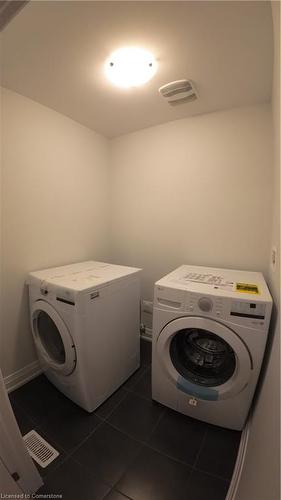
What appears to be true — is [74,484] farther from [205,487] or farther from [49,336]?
[49,336]

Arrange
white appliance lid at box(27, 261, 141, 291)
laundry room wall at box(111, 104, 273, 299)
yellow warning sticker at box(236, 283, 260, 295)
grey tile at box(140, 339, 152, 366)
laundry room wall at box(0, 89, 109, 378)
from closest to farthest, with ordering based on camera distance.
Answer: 1. yellow warning sticker at box(236, 283, 260, 295)
2. white appliance lid at box(27, 261, 141, 291)
3. laundry room wall at box(0, 89, 109, 378)
4. laundry room wall at box(111, 104, 273, 299)
5. grey tile at box(140, 339, 152, 366)

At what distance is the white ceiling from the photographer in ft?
2.63

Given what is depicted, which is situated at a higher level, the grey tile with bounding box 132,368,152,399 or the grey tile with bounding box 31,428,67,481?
the grey tile with bounding box 132,368,152,399

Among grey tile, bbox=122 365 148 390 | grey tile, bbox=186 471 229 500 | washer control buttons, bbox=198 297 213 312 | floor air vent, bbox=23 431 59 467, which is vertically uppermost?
washer control buttons, bbox=198 297 213 312

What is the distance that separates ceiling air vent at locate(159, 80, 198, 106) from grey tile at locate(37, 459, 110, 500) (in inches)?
85.7

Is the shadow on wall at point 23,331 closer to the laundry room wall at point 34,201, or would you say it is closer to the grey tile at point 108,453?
the laundry room wall at point 34,201

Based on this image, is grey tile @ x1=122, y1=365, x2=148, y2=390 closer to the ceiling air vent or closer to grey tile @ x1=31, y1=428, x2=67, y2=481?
grey tile @ x1=31, y1=428, x2=67, y2=481

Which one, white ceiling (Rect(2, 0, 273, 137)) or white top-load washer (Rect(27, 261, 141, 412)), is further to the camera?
white top-load washer (Rect(27, 261, 141, 412))

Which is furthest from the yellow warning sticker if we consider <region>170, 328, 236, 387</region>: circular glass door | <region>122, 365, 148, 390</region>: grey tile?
<region>122, 365, 148, 390</region>: grey tile

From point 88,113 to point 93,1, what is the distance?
0.88m

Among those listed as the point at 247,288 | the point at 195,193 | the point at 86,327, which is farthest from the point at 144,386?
the point at 195,193

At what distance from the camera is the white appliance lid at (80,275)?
1.17 meters

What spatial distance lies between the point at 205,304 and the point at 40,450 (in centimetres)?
116

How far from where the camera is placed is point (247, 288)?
1095 mm
